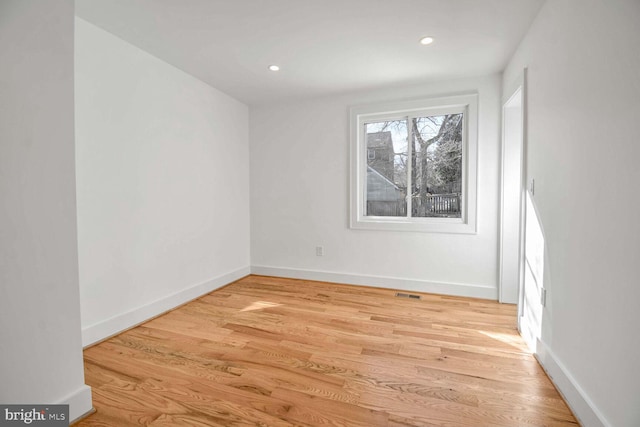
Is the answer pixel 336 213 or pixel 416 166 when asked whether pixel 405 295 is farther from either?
pixel 416 166

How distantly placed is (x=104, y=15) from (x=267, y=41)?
1150 mm

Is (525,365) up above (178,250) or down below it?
below

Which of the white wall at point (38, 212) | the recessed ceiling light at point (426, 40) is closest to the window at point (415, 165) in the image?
the recessed ceiling light at point (426, 40)

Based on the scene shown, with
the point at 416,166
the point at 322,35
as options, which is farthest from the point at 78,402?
the point at 416,166

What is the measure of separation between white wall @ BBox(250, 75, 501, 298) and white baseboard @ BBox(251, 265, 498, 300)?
0.01 meters

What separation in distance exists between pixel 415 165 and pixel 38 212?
3314 millimetres

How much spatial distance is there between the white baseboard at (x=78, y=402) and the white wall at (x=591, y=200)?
2.36m

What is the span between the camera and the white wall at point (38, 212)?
1161 mm

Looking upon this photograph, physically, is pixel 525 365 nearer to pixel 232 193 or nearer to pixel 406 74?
pixel 406 74

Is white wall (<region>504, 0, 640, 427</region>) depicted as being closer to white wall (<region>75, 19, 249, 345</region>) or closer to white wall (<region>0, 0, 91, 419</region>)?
white wall (<region>0, 0, 91, 419</region>)

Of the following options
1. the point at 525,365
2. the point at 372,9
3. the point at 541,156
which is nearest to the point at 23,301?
the point at 372,9

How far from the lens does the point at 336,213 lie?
3727mm

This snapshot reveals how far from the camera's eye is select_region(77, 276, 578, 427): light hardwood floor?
1432mm

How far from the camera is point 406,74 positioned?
3025 mm
